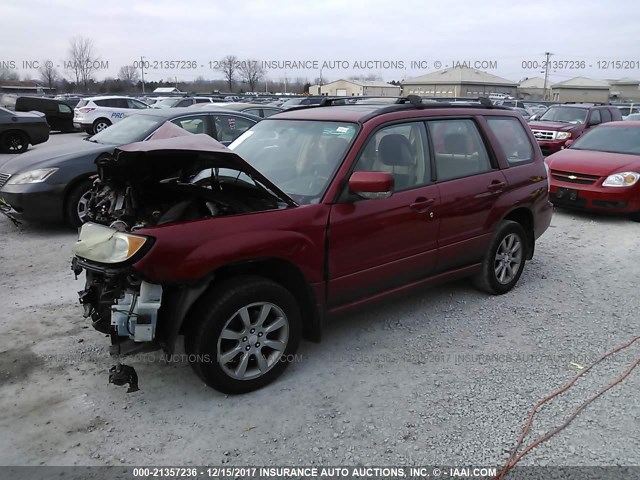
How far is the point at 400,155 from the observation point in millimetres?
4020

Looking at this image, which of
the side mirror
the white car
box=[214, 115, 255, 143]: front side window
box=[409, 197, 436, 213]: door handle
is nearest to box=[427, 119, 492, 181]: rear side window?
box=[409, 197, 436, 213]: door handle

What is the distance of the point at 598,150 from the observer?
8.96 meters

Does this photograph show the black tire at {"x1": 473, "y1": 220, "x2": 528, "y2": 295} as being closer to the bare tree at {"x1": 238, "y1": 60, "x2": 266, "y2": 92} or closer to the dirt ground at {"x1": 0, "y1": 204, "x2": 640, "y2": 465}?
the dirt ground at {"x1": 0, "y1": 204, "x2": 640, "y2": 465}

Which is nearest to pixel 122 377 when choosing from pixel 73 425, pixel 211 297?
pixel 73 425

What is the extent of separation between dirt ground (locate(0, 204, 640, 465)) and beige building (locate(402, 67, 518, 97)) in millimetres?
61616

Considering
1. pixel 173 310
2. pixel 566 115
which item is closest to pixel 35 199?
pixel 173 310

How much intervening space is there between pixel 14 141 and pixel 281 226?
48.6 feet

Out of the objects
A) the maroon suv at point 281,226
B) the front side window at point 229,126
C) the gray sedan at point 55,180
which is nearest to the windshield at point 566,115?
the front side window at point 229,126

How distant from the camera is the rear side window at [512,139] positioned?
16.1ft

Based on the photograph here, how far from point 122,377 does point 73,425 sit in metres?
0.39

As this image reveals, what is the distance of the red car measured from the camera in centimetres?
786

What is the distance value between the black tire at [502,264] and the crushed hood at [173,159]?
232 centimetres

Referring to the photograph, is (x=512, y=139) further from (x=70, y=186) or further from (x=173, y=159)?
(x=70, y=186)

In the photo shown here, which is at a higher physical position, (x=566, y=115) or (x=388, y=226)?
(x=566, y=115)
